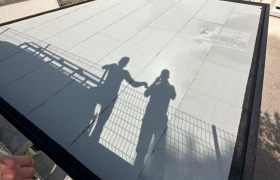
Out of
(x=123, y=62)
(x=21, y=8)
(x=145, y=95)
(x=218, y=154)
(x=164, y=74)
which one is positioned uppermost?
(x=21, y=8)

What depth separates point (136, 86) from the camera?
3.78m

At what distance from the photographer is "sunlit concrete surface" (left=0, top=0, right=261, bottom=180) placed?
260 cm

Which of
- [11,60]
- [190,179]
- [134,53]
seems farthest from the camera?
[134,53]

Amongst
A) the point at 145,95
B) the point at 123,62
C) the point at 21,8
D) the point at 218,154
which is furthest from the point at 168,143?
the point at 21,8

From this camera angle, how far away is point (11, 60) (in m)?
4.48

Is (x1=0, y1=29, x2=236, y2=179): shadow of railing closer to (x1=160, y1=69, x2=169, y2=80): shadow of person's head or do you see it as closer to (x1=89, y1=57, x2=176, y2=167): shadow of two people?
(x1=89, y1=57, x2=176, y2=167): shadow of two people

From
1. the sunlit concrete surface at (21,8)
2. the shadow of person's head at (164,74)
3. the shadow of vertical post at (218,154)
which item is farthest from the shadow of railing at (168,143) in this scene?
the sunlit concrete surface at (21,8)

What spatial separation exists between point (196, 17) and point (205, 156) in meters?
6.29

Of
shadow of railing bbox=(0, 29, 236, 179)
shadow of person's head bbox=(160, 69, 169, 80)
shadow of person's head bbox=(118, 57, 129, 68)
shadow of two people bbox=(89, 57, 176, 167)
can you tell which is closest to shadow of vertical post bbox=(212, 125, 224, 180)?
shadow of railing bbox=(0, 29, 236, 179)

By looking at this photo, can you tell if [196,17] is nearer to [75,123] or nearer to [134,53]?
[134,53]

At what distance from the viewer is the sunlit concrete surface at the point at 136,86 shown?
8.54ft

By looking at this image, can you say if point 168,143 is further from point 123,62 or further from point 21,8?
point 21,8

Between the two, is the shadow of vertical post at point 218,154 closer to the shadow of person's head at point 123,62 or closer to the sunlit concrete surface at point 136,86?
the sunlit concrete surface at point 136,86

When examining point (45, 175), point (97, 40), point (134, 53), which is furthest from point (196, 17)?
point (45, 175)
